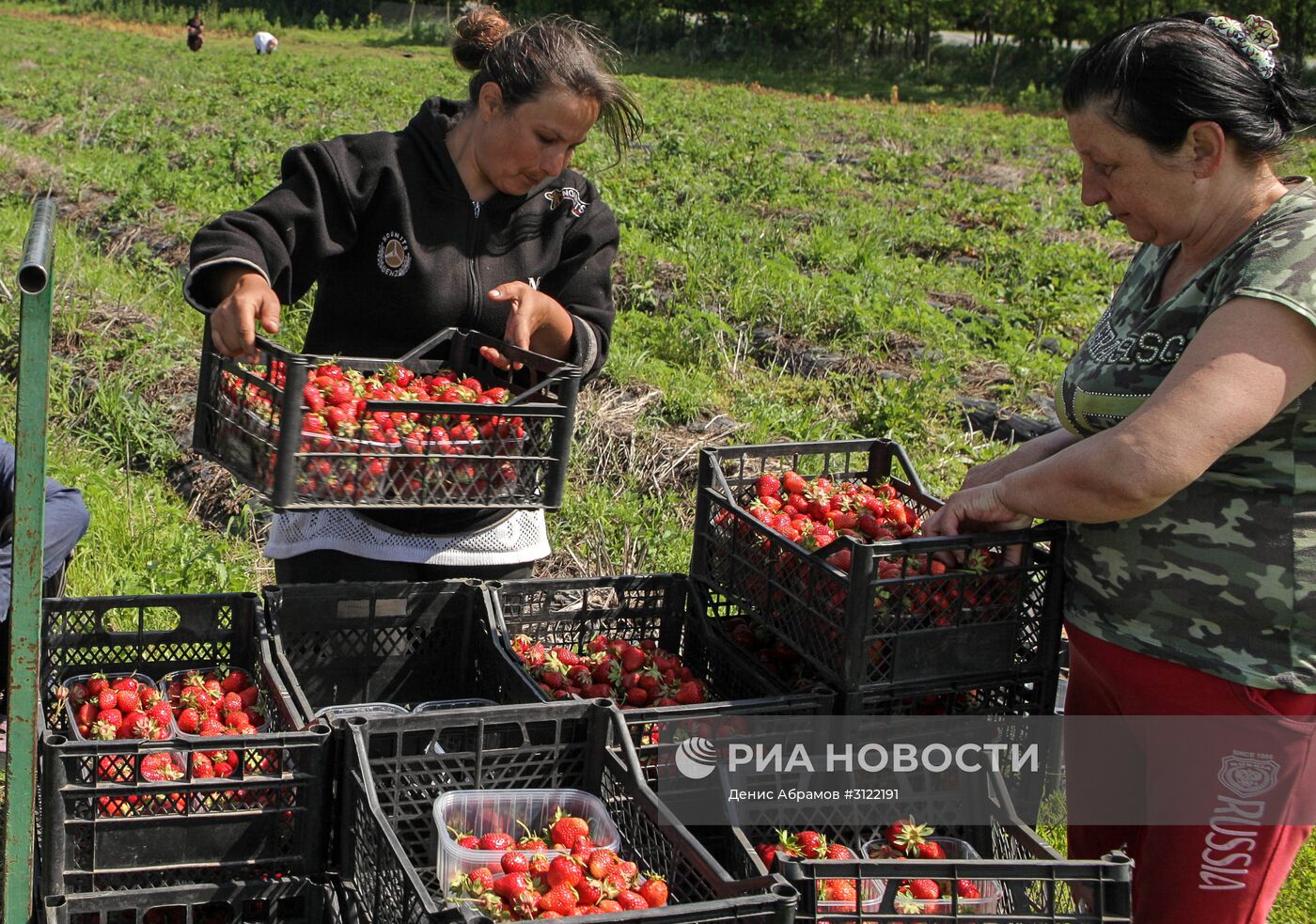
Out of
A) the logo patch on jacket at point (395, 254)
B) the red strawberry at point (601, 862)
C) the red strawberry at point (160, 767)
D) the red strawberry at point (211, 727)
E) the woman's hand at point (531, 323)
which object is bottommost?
the red strawberry at point (211, 727)

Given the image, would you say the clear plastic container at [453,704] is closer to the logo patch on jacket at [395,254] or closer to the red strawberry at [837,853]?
the red strawberry at [837,853]

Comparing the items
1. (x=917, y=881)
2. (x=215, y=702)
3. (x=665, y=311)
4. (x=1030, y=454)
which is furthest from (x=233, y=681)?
(x=665, y=311)

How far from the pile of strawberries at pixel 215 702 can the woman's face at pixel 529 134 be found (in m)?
1.18

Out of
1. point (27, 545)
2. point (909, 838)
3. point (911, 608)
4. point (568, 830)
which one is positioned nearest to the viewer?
point (27, 545)

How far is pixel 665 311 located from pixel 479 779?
5.90 meters

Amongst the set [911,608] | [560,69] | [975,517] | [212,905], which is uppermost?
[560,69]

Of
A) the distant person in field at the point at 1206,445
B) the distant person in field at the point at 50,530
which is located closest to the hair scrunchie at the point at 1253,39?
the distant person in field at the point at 1206,445

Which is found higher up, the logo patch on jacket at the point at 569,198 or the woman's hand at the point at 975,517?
the logo patch on jacket at the point at 569,198

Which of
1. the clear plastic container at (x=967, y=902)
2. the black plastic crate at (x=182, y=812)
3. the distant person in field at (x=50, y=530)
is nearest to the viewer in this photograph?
the clear plastic container at (x=967, y=902)

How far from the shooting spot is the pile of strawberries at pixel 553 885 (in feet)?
7.08

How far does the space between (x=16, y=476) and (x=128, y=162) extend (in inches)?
432

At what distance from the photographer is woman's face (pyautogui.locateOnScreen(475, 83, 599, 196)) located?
282 cm

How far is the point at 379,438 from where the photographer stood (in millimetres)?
2600

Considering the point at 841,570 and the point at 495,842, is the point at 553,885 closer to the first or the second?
the point at 495,842
